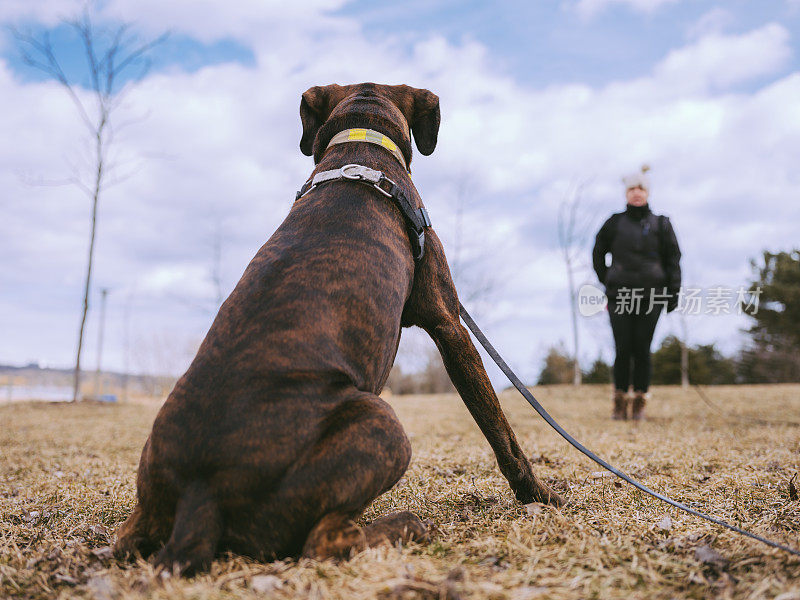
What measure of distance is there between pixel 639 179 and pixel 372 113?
5.33m

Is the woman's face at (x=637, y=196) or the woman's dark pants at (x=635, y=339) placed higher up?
the woman's face at (x=637, y=196)

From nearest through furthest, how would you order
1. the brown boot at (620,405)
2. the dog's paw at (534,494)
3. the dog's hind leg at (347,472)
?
the dog's hind leg at (347,472)
the dog's paw at (534,494)
the brown boot at (620,405)

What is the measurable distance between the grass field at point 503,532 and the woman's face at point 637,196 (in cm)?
286

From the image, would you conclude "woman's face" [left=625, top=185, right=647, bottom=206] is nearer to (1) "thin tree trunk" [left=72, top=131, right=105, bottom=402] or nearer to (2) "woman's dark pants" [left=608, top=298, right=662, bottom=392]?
(2) "woman's dark pants" [left=608, top=298, right=662, bottom=392]

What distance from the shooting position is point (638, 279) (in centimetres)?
700

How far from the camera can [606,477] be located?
3.67m

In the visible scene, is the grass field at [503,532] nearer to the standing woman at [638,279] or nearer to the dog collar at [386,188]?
the dog collar at [386,188]

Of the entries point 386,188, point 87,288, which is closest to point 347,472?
point 386,188

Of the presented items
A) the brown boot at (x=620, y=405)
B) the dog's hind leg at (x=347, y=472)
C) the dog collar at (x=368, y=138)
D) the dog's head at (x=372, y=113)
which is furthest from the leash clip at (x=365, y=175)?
the brown boot at (x=620, y=405)

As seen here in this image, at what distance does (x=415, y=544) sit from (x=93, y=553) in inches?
44.9

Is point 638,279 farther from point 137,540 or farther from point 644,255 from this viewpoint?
point 137,540

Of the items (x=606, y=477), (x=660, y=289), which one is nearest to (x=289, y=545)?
(x=606, y=477)

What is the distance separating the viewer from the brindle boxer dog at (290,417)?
69.5 inches

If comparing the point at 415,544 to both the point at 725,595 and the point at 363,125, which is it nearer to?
the point at 725,595
